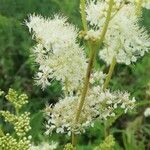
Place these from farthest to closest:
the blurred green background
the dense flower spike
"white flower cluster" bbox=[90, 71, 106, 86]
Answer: the blurred green background → "white flower cluster" bbox=[90, 71, 106, 86] → the dense flower spike

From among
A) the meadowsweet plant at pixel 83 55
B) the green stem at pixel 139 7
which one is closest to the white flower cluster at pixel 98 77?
the meadowsweet plant at pixel 83 55

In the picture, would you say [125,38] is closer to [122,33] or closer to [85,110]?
[122,33]

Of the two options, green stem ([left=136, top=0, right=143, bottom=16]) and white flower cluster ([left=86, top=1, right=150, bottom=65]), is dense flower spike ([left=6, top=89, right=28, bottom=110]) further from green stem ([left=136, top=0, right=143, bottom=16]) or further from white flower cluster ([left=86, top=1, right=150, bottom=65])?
green stem ([left=136, top=0, right=143, bottom=16])

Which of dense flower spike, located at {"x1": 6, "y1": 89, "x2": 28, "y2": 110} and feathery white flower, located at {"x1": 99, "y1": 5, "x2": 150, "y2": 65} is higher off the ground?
feathery white flower, located at {"x1": 99, "y1": 5, "x2": 150, "y2": 65}

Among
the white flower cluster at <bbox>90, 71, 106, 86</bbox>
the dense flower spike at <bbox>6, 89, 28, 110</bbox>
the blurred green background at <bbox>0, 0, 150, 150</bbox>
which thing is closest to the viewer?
the dense flower spike at <bbox>6, 89, 28, 110</bbox>

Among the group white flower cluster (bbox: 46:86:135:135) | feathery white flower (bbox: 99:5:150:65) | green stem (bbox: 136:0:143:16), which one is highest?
green stem (bbox: 136:0:143:16)

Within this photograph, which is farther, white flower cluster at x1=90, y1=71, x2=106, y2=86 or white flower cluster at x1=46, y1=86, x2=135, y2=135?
white flower cluster at x1=90, y1=71, x2=106, y2=86

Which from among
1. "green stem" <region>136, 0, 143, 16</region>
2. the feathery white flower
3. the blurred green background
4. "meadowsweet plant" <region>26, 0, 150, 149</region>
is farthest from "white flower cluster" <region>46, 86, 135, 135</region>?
the blurred green background
